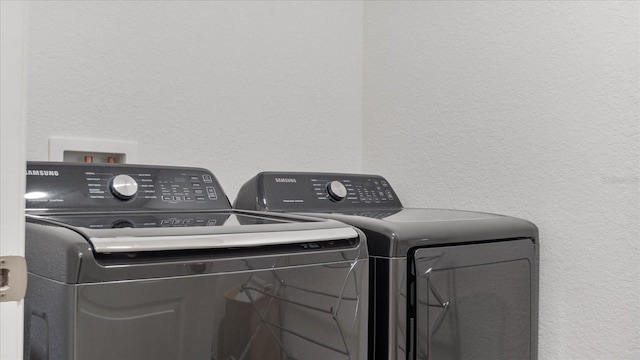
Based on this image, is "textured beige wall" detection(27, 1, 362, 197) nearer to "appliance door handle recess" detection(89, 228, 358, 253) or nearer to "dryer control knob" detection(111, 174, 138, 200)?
"dryer control knob" detection(111, 174, 138, 200)

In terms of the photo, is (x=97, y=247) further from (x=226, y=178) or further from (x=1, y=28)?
(x=226, y=178)

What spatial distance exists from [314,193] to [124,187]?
0.52m

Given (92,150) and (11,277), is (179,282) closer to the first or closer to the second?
(11,277)

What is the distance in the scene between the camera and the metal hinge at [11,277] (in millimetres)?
544

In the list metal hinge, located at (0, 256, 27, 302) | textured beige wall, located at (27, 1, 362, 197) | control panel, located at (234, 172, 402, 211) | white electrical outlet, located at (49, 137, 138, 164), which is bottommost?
metal hinge, located at (0, 256, 27, 302)

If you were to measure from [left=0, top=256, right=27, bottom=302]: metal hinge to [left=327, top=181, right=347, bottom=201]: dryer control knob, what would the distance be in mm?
1019

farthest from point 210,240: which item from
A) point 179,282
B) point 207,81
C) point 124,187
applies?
point 207,81

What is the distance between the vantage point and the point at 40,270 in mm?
772

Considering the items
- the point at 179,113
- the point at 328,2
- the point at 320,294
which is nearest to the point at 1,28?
the point at 320,294

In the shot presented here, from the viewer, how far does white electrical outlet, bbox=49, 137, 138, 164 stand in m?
1.34

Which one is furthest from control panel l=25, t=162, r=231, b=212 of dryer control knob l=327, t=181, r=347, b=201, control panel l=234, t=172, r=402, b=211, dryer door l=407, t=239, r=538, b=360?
dryer door l=407, t=239, r=538, b=360

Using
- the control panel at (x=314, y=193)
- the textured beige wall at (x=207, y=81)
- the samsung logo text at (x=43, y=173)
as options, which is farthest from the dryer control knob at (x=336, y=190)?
the samsung logo text at (x=43, y=173)

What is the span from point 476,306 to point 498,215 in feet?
0.99

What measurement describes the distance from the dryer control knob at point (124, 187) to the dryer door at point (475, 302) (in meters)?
0.62
